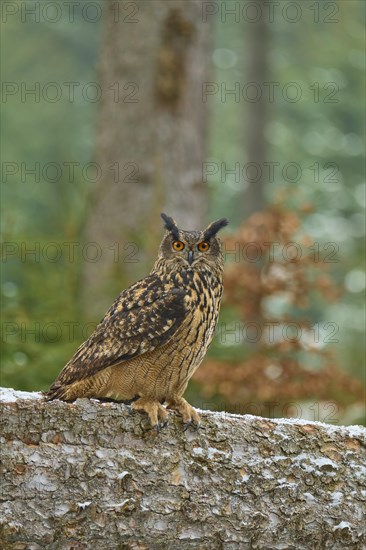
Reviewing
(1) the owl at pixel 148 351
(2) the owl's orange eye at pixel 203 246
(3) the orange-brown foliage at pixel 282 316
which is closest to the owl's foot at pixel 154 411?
(1) the owl at pixel 148 351

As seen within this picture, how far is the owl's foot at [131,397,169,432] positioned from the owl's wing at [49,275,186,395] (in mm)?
240

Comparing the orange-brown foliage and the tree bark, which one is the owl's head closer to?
the tree bark

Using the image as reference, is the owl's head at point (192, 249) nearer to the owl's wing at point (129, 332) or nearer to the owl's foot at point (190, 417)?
the owl's wing at point (129, 332)

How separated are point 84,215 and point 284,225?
1864 mm

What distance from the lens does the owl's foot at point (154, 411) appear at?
13.2ft

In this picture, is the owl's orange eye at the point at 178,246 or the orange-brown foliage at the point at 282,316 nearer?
the owl's orange eye at the point at 178,246

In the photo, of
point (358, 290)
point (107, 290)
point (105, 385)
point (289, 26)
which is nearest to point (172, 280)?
point (105, 385)

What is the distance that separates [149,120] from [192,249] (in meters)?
3.85

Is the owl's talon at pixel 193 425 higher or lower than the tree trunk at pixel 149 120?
lower

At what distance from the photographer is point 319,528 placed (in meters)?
4.08

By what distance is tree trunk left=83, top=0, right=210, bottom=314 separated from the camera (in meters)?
8.21

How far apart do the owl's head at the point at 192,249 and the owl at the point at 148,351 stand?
17 centimetres

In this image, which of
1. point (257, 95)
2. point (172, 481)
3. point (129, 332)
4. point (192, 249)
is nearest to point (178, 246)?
point (192, 249)

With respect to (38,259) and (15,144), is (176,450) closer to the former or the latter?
(38,259)
